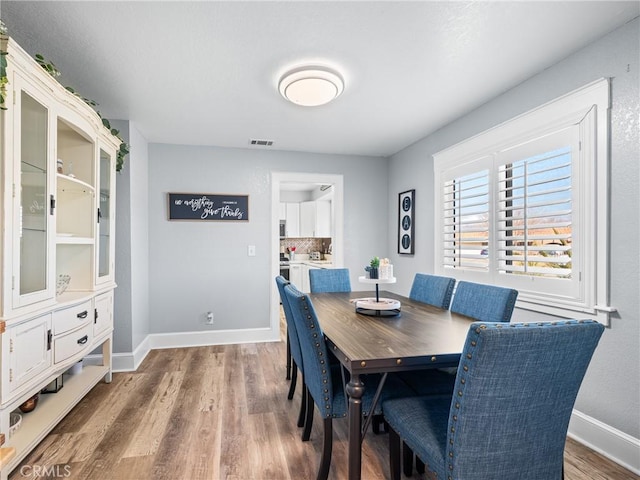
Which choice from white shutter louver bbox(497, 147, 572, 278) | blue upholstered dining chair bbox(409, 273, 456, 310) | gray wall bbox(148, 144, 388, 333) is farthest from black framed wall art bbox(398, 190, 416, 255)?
white shutter louver bbox(497, 147, 572, 278)

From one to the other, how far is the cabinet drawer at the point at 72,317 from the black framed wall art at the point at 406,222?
10.3 feet

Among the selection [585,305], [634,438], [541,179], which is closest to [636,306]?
→ [585,305]

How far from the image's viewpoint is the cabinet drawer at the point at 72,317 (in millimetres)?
2109

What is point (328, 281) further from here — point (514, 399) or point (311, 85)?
point (514, 399)

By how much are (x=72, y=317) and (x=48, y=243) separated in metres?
0.54

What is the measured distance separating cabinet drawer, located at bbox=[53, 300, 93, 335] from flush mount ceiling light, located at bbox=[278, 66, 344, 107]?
6.64 ft

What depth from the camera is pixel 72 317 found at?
2.28 metres

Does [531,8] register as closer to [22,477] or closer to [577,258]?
[577,258]

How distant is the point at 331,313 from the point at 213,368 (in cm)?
173

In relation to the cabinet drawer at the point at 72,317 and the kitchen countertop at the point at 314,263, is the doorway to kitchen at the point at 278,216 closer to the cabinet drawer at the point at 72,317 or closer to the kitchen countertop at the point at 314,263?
the kitchen countertop at the point at 314,263

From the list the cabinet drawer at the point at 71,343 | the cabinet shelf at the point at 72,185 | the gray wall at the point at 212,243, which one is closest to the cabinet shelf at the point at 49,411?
the cabinet drawer at the point at 71,343

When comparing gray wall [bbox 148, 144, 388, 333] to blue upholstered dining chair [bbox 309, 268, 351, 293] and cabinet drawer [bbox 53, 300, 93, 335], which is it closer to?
blue upholstered dining chair [bbox 309, 268, 351, 293]

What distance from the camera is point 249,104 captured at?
292 cm

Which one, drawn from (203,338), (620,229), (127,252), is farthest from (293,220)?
(620,229)
